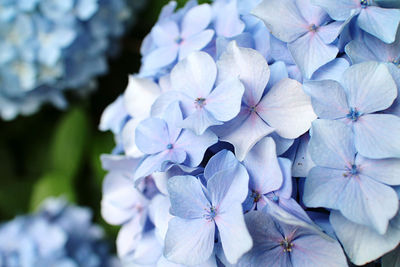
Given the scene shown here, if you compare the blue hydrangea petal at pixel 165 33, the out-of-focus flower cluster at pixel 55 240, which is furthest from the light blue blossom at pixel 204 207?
the out-of-focus flower cluster at pixel 55 240

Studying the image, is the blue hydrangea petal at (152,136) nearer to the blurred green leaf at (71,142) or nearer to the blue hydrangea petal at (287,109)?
the blue hydrangea petal at (287,109)

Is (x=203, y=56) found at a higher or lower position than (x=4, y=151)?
higher

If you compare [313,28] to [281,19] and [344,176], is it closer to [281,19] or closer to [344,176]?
[281,19]

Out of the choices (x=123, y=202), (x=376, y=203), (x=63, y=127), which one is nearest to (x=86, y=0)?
(x=63, y=127)

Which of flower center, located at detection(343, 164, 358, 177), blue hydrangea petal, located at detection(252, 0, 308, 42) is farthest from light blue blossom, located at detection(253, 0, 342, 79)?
flower center, located at detection(343, 164, 358, 177)

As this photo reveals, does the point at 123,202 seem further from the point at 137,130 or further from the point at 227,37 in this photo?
the point at 227,37

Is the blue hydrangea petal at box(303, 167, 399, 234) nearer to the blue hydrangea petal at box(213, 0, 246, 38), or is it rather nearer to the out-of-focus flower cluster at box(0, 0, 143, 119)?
the blue hydrangea petal at box(213, 0, 246, 38)
